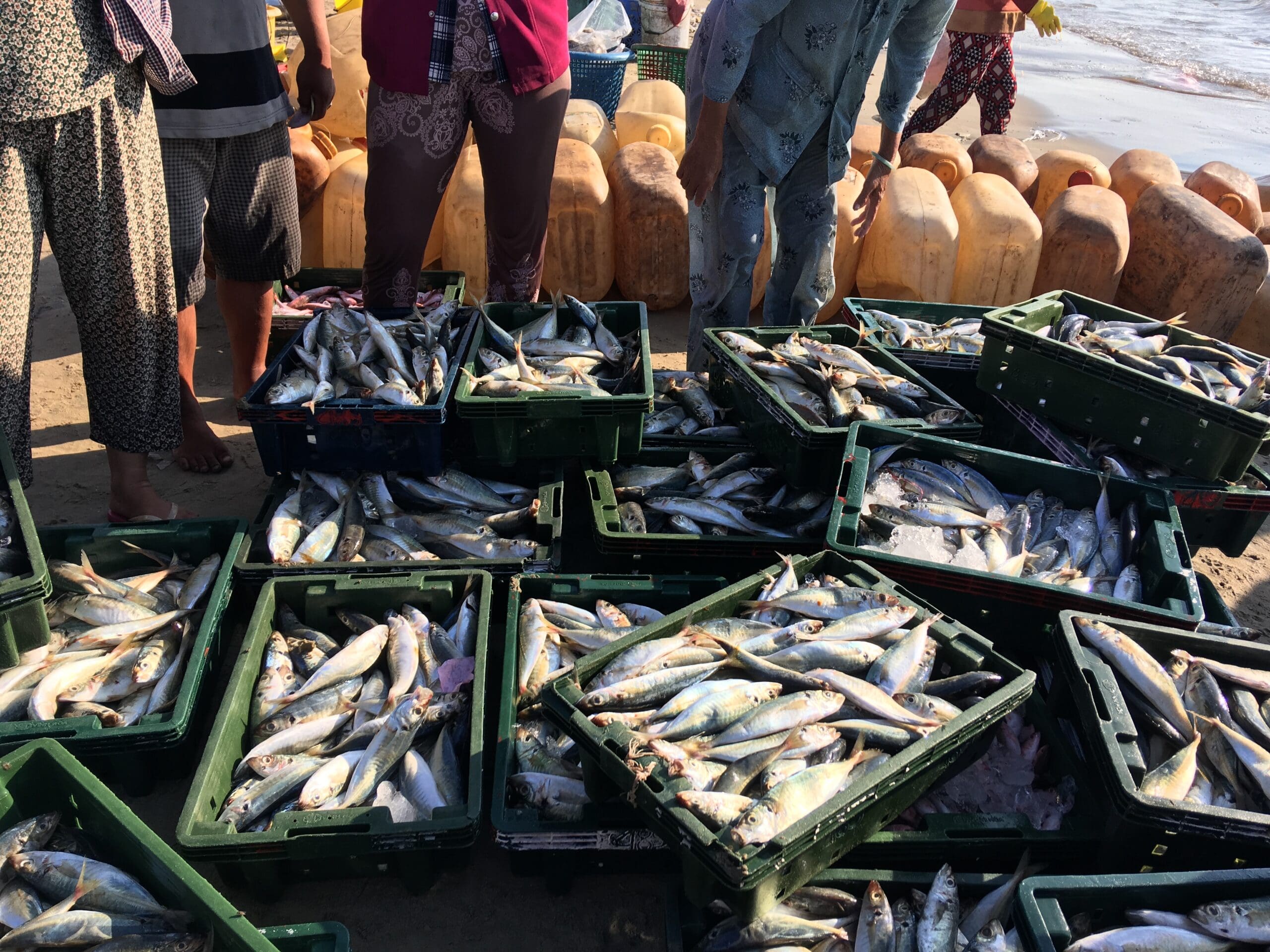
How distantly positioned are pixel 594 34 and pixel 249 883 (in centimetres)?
845

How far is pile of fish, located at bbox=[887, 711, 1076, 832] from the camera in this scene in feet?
7.80

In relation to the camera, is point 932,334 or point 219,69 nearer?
point 219,69

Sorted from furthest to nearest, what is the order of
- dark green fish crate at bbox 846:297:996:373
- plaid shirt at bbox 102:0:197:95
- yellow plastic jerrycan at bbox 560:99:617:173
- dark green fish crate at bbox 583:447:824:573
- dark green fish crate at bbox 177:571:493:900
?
yellow plastic jerrycan at bbox 560:99:617:173, dark green fish crate at bbox 846:297:996:373, dark green fish crate at bbox 583:447:824:573, plaid shirt at bbox 102:0:197:95, dark green fish crate at bbox 177:571:493:900

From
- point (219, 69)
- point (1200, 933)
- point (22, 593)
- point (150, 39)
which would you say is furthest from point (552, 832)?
point (219, 69)

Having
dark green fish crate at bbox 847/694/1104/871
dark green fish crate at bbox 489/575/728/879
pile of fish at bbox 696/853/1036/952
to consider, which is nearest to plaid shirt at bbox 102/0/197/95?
dark green fish crate at bbox 489/575/728/879

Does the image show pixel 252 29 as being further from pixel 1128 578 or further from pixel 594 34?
pixel 594 34

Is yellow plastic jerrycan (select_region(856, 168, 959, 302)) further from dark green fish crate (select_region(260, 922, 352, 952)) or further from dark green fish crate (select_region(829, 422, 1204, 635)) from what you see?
dark green fish crate (select_region(260, 922, 352, 952))

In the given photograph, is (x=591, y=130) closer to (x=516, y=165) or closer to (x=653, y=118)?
(x=653, y=118)

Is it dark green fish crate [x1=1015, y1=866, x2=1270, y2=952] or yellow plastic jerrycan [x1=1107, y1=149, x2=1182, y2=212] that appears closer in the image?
dark green fish crate [x1=1015, y1=866, x2=1270, y2=952]

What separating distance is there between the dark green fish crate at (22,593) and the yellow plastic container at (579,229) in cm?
342

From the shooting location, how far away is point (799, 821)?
1.80 m

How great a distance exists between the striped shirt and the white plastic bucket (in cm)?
809

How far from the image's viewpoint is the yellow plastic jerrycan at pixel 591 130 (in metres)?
6.04

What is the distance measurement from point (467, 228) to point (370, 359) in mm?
1936
